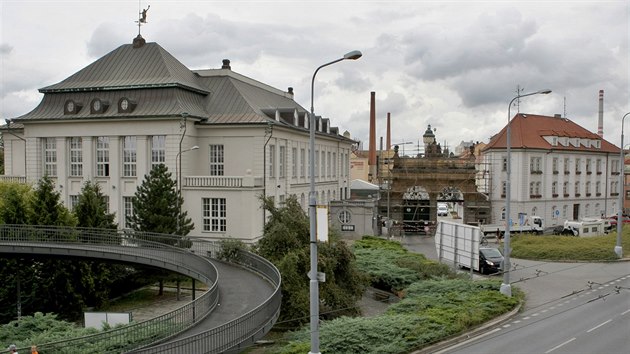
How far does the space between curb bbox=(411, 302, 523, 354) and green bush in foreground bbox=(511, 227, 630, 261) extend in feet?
55.8

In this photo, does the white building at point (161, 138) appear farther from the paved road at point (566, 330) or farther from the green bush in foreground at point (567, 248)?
the paved road at point (566, 330)

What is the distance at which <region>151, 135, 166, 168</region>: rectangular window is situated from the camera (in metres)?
43.5

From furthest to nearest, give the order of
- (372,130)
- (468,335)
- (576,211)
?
1. (372,130)
2. (576,211)
3. (468,335)

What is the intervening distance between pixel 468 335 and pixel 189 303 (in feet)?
30.1

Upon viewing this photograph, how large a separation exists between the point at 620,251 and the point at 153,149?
109 ft

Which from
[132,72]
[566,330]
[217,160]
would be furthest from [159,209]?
[566,330]

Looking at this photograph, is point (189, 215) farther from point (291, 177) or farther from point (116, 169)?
point (291, 177)

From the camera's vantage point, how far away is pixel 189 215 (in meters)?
42.1

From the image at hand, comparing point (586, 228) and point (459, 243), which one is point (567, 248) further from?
point (586, 228)

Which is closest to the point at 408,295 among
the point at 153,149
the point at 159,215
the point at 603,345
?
the point at 603,345

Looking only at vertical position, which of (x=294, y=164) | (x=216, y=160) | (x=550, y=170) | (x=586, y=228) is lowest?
(x=586, y=228)

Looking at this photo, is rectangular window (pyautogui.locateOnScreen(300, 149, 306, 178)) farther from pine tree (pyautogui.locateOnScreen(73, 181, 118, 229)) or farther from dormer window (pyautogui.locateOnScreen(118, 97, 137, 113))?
pine tree (pyautogui.locateOnScreen(73, 181, 118, 229))

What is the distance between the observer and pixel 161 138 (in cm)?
4356

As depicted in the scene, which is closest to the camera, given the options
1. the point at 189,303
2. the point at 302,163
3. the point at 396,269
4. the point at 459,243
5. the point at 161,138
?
the point at 189,303
